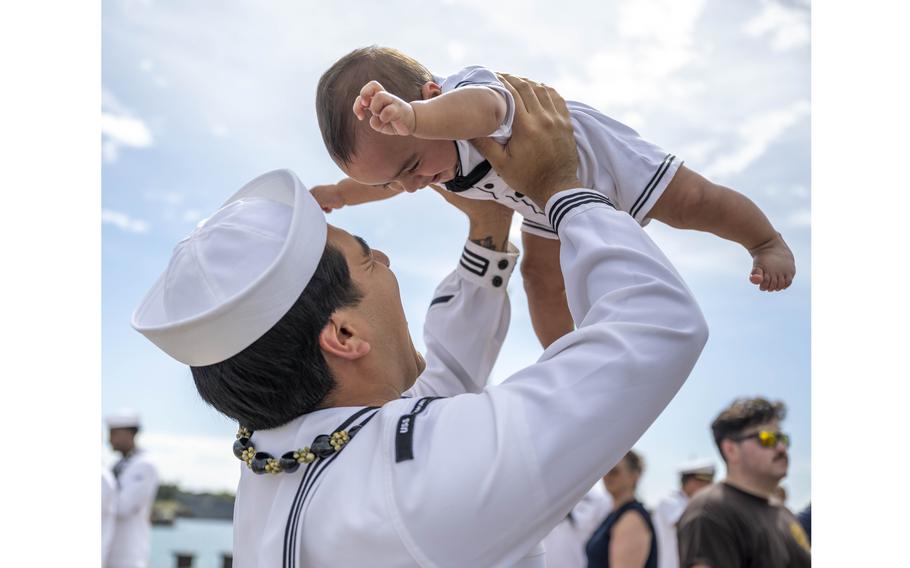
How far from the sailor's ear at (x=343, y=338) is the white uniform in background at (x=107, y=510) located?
15.7 ft

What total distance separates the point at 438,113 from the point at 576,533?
5518 mm

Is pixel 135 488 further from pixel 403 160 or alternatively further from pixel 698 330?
pixel 698 330

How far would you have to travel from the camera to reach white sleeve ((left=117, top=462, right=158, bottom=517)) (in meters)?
6.17

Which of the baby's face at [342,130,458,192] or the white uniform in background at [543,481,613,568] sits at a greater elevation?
the baby's face at [342,130,458,192]

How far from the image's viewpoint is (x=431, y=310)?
2.11m

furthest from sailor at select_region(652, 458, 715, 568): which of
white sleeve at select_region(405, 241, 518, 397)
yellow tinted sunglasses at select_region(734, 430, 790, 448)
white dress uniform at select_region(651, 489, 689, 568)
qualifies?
white sleeve at select_region(405, 241, 518, 397)

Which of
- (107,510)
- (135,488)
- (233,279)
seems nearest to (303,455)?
(233,279)

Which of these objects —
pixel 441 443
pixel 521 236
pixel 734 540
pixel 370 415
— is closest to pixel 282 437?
pixel 370 415

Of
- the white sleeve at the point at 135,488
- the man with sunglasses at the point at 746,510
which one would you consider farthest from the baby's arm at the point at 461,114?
the white sleeve at the point at 135,488

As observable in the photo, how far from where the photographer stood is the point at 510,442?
131cm

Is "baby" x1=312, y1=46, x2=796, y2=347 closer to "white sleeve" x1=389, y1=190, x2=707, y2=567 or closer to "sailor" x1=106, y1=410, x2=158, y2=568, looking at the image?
"white sleeve" x1=389, y1=190, x2=707, y2=567

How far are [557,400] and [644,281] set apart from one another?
236mm

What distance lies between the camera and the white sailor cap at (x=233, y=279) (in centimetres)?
142

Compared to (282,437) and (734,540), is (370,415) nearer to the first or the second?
(282,437)
